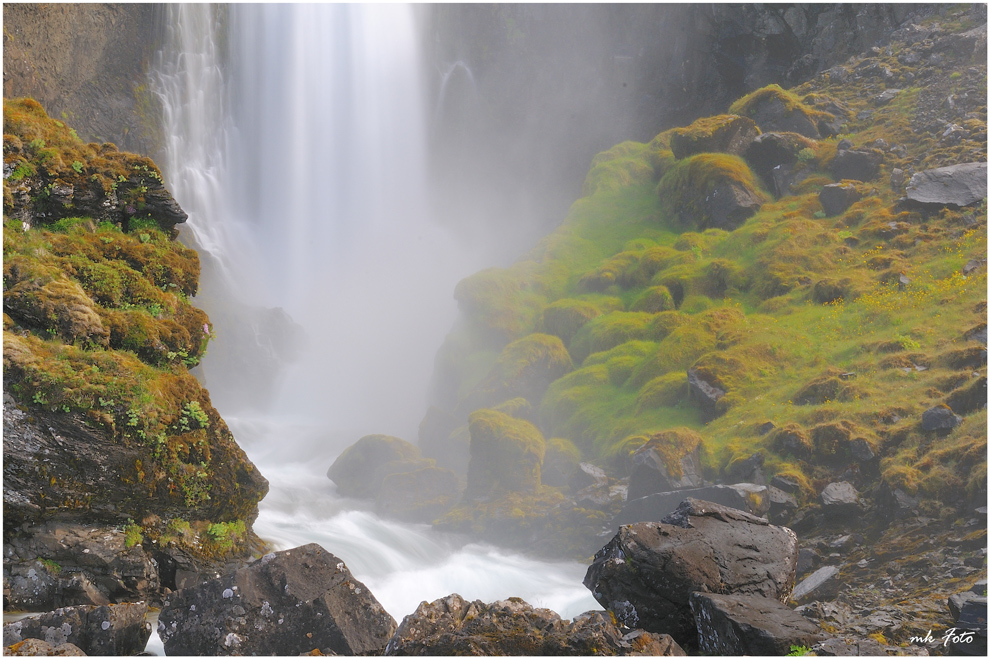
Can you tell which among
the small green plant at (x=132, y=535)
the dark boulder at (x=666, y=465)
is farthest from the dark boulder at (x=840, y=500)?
the small green plant at (x=132, y=535)

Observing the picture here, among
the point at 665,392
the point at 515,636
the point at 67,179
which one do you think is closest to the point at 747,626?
the point at 515,636

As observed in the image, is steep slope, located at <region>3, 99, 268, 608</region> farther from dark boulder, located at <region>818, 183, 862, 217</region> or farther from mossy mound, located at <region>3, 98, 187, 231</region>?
dark boulder, located at <region>818, 183, 862, 217</region>

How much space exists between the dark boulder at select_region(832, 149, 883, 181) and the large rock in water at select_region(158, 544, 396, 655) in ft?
84.1

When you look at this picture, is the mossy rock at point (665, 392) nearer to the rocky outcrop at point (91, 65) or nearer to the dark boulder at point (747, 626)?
the dark boulder at point (747, 626)

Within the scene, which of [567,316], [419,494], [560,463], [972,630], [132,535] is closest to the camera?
→ [972,630]

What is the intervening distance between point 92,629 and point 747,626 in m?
6.84

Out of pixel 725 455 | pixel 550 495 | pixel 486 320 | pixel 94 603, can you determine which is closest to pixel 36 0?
pixel 486 320

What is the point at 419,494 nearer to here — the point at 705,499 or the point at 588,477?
the point at 588,477

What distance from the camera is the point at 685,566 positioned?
7586mm

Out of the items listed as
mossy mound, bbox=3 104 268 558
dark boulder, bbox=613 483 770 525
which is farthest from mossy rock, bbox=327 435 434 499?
mossy mound, bbox=3 104 268 558

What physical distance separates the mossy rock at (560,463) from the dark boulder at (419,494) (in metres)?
2.84

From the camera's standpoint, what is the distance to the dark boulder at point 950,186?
20.2 metres

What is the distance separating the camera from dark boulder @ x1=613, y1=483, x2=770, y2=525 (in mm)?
12820

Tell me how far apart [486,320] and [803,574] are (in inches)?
612
